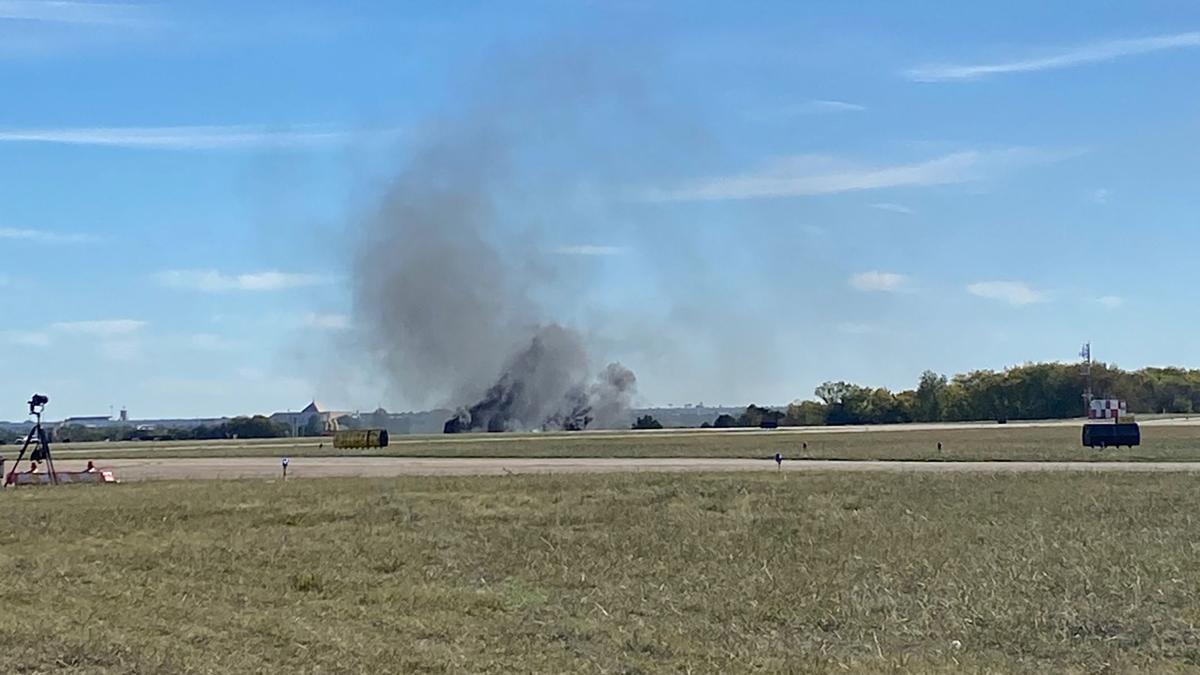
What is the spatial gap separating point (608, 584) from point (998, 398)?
12954 centimetres

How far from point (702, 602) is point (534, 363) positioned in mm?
131803

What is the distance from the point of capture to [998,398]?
5492 inches

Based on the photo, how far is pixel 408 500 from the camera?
102 feet

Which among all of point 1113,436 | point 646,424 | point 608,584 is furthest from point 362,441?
point 646,424

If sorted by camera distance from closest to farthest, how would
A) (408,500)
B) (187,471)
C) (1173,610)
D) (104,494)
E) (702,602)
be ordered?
(1173,610)
(702,602)
(408,500)
(104,494)
(187,471)

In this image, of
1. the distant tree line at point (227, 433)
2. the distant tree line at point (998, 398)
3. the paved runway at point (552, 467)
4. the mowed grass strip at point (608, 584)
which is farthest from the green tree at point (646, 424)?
the mowed grass strip at point (608, 584)

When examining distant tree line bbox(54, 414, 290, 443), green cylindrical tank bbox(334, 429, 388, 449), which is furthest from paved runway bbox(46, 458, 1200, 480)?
distant tree line bbox(54, 414, 290, 443)

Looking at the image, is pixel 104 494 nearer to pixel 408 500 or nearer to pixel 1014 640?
pixel 408 500

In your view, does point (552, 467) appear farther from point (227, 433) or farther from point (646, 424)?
point (227, 433)

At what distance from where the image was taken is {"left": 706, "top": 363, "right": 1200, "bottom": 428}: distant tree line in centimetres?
13725

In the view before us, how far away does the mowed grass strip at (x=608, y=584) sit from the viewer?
40.5 ft

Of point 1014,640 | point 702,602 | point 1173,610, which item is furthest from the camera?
point 702,602

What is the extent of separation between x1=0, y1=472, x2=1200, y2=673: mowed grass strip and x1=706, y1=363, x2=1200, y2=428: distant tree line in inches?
4355

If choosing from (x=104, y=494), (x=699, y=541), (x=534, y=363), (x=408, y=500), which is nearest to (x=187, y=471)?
(x=104, y=494)
